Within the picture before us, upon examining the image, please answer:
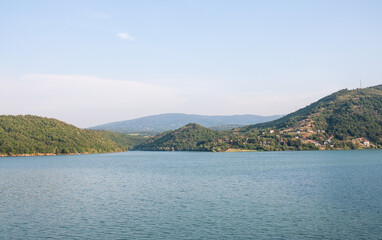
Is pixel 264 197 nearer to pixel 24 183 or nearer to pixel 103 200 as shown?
pixel 103 200

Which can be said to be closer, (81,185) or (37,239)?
(37,239)

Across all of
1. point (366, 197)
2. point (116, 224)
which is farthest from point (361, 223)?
point (116, 224)

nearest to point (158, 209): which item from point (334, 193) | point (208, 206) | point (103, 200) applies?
point (208, 206)

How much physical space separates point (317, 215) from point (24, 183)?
A: 66.0 meters

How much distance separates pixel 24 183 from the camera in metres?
82.5

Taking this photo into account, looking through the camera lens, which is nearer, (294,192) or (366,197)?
(366,197)

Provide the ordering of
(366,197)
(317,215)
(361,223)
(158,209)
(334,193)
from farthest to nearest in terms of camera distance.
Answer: (334,193), (366,197), (158,209), (317,215), (361,223)

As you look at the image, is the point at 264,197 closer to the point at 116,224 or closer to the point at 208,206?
→ the point at 208,206

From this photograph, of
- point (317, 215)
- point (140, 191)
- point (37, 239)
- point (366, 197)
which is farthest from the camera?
point (140, 191)

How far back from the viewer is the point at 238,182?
265ft

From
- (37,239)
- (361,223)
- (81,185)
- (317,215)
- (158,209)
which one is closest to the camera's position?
(37,239)

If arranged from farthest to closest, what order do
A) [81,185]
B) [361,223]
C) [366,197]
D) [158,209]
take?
[81,185] → [366,197] → [158,209] → [361,223]

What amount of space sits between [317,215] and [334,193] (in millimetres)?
19019

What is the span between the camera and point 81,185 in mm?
78312
